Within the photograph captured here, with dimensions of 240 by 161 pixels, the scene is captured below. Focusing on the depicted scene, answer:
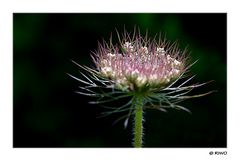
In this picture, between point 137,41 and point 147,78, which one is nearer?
point 147,78

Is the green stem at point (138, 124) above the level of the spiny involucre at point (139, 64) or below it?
below

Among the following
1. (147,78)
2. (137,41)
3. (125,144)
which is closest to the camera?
(147,78)

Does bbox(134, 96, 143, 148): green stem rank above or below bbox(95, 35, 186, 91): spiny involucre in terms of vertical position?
below

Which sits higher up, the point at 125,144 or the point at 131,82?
the point at 131,82

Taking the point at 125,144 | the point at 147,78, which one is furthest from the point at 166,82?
the point at 125,144

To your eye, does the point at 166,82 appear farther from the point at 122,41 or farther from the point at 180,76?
the point at 122,41

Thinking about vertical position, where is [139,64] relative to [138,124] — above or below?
above
